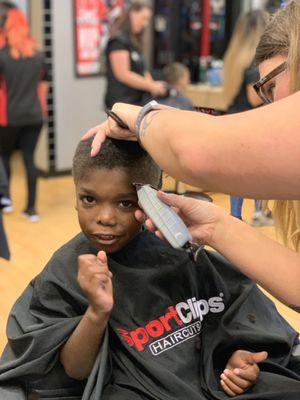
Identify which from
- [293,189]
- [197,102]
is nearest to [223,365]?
[293,189]

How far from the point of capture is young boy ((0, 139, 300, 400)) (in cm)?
127

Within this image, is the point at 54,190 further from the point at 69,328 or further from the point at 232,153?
the point at 232,153

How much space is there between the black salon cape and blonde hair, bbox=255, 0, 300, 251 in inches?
6.6

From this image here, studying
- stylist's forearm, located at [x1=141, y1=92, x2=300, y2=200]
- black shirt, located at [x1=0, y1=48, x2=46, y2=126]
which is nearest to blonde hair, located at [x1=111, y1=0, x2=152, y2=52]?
black shirt, located at [x1=0, y1=48, x2=46, y2=126]

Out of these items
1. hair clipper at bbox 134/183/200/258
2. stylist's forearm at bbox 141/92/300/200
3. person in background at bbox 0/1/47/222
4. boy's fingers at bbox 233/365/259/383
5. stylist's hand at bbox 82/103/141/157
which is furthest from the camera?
person in background at bbox 0/1/47/222

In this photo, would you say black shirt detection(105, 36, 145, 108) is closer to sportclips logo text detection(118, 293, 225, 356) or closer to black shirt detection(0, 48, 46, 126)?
black shirt detection(0, 48, 46, 126)

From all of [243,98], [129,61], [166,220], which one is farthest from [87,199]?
[129,61]

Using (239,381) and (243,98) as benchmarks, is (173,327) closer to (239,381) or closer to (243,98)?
(239,381)

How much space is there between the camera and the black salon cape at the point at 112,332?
4.16 feet

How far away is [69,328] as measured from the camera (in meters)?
1.26

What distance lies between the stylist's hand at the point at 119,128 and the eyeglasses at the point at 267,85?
28 centimetres

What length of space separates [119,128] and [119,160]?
82 millimetres

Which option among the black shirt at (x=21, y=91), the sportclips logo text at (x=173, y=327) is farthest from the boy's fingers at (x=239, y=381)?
Result: the black shirt at (x=21, y=91)

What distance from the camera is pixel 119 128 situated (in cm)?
127
